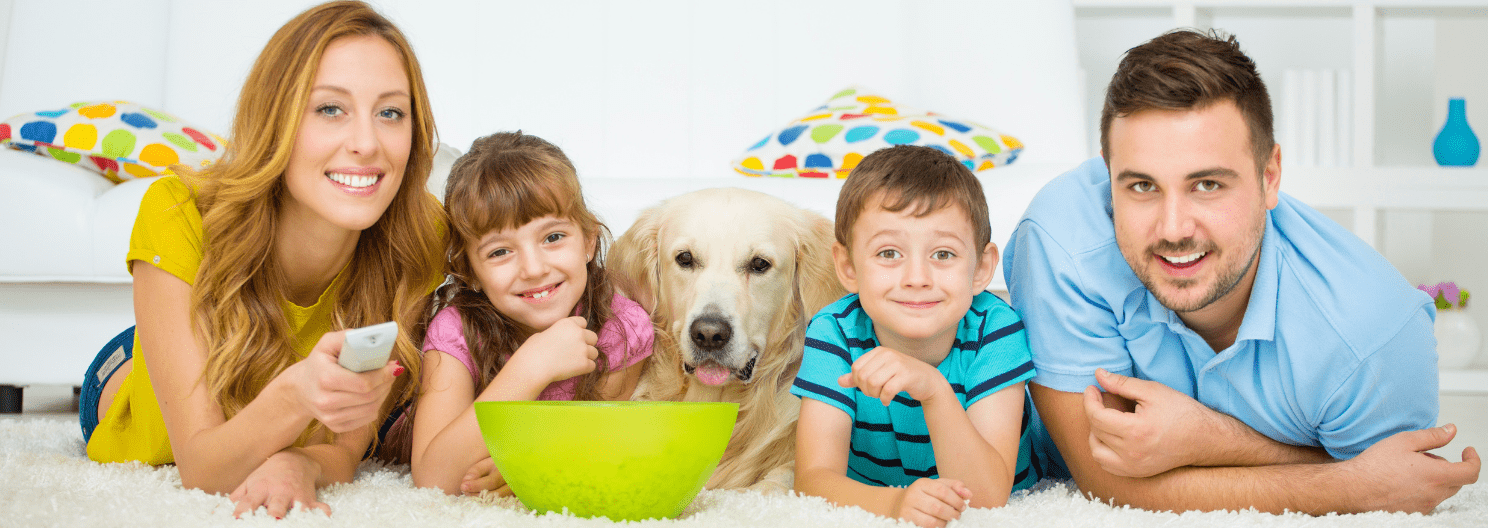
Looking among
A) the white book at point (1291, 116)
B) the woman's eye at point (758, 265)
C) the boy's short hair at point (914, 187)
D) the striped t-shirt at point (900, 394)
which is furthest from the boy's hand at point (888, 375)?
the white book at point (1291, 116)

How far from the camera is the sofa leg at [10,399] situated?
2.61 meters

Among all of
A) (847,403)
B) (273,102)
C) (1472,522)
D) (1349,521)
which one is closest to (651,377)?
(847,403)

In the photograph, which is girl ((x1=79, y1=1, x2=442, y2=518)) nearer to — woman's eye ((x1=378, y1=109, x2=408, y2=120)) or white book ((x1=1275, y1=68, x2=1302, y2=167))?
woman's eye ((x1=378, y1=109, x2=408, y2=120))

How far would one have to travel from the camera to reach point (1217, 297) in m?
1.28

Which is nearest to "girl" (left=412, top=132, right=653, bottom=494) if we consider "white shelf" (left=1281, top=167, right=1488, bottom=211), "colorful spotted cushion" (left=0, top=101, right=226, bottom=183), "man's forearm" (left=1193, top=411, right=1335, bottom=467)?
"man's forearm" (left=1193, top=411, right=1335, bottom=467)

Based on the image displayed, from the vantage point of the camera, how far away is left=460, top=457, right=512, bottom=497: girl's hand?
53.2 inches

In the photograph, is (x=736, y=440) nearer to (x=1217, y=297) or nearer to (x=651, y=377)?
(x=651, y=377)

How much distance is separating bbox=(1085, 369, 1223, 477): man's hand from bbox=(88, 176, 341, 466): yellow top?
125 centimetres

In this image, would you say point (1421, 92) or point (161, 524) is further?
point (1421, 92)

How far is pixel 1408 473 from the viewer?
1.24 m

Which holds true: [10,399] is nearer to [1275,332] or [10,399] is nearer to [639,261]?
[639,261]

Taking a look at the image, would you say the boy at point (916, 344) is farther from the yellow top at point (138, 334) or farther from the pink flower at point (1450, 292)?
the pink flower at point (1450, 292)

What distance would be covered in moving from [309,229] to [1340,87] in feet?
12.9

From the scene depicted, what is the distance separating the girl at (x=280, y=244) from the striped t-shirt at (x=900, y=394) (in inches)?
23.4
